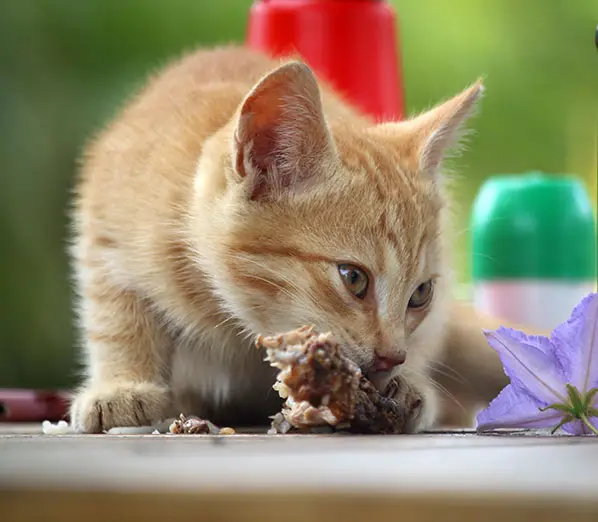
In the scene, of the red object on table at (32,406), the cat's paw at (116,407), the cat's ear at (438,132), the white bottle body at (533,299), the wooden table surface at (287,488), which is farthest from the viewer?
the white bottle body at (533,299)

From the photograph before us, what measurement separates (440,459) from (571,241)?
1.77m

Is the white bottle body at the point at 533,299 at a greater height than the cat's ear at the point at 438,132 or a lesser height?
lesser

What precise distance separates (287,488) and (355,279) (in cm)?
75

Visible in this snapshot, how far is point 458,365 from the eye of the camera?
1726mm

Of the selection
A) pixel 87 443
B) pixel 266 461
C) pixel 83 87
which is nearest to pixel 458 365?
pixel 87 443

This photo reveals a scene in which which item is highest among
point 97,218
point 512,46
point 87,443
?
point 512,46

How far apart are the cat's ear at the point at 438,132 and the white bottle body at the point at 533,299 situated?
2.86 ft

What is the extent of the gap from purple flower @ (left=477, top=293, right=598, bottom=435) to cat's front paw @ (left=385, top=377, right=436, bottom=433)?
131 millimetres

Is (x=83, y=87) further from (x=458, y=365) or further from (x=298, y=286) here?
(x=298, y=286)

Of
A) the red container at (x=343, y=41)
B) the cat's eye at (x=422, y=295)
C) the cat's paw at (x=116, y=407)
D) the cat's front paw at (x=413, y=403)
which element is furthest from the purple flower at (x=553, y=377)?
the red container at (x=343, y=41)

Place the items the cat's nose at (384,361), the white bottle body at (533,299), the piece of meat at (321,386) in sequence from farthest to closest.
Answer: the white bottle body at (533,299), the cat's nose at (384,361), the piece of meat at (321,386)

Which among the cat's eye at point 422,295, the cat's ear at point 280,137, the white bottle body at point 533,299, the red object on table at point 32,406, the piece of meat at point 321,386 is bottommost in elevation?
the red object on table at point 32,406

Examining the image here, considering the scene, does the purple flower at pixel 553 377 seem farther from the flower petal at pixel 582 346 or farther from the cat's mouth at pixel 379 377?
the cat's mouth at pixel 379 377

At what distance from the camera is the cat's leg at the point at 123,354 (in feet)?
4.41
